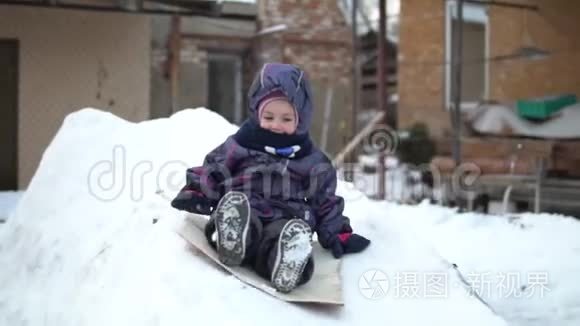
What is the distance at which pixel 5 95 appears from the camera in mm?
8469

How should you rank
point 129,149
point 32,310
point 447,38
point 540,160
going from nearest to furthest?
point 32,310
point 129,149
point 540,160
point 447,38

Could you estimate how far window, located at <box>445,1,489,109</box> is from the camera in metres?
11.1

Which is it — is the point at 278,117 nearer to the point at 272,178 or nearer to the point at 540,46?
the point at 272,178

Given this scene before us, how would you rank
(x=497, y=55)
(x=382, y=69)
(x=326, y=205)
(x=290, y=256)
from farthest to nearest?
(x=497, y=55), (x=382, y=69), (x=326, y=205), (x=290, y=256)

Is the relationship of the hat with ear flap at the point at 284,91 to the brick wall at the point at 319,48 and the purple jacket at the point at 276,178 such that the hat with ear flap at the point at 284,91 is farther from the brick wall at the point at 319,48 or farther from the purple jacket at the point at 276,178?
the brick wall at the point at 319,48

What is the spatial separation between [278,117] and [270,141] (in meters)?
0.11

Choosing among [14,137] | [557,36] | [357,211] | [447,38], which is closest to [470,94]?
[447,38]

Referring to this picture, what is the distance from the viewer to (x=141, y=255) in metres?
2.96

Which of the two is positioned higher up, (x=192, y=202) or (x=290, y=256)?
(x=192, y=202)

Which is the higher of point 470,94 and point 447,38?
point 447,38

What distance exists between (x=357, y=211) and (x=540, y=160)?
14.8ft

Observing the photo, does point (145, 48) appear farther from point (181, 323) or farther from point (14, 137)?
point (181, 323)

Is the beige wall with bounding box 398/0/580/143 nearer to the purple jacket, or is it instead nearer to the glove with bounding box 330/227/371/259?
the glove with bounding box 330/227/371/259

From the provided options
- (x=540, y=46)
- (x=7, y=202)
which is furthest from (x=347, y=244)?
(x=540, y=46)
